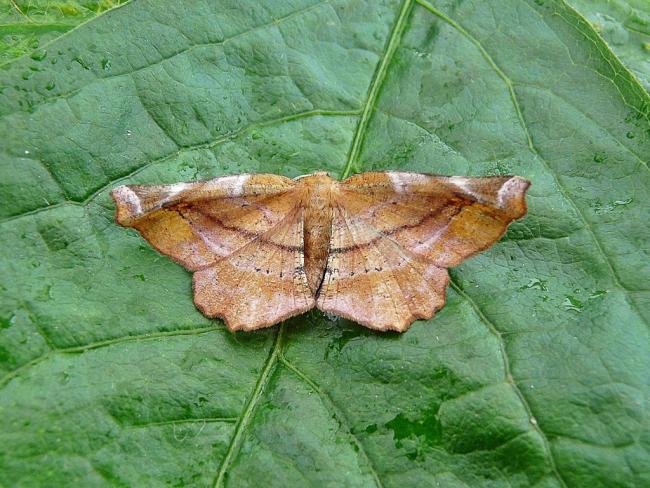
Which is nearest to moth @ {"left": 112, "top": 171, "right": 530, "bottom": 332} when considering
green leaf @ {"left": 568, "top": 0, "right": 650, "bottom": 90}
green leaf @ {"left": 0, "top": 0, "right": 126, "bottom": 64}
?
green leaf @ {"left": 0, "top": 0, "right": 126, "bottom": 64}

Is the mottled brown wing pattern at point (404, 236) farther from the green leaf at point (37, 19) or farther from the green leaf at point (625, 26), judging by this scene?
the green leaf at point (37, 19)

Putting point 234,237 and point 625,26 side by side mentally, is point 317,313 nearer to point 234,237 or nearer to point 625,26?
point 234,237

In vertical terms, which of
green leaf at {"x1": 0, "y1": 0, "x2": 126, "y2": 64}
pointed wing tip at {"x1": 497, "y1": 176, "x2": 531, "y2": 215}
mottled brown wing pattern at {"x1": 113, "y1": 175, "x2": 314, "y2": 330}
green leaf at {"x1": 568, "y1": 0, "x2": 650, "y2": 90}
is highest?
green leaf at {"x1": 568, "y1": 0, "x2": 650, "y2": 90}

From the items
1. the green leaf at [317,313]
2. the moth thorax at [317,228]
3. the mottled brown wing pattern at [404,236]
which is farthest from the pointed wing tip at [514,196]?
the moth thorax at [317,228]

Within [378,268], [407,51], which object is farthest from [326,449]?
[407,51]

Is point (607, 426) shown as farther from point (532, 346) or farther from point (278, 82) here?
point (278, 82)

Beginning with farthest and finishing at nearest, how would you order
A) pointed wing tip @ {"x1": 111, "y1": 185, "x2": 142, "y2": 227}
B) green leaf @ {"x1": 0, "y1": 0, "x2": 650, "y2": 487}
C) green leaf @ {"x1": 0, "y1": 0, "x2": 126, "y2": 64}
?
green leaf @ {"x1": 0, "y1": 0, "x2": 126, "y2": 64} → pointed wing tip @ {"x1": 111, "y1": 185, "x2": 142, "y2": 227} → green leaf @ {"x1": 0, "y1": 0, "x2": 650, "y2": 487}

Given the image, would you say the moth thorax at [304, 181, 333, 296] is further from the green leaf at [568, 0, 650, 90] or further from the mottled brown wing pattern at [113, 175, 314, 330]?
the green leaf at [568, 0, 650, 90]

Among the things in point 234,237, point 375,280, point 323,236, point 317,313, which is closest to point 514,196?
point 375,280
